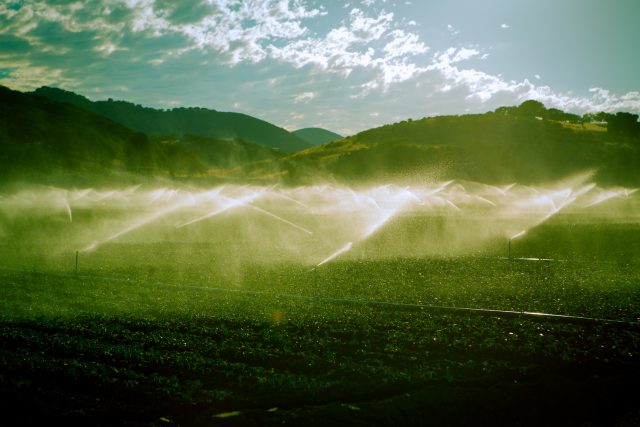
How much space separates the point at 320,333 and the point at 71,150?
127 m

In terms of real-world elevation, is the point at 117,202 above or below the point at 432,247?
above

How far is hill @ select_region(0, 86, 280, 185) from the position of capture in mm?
74188

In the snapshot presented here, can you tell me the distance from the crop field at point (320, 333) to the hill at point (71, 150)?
182ft

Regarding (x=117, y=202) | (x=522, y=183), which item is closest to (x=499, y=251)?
(x=117, y=202)

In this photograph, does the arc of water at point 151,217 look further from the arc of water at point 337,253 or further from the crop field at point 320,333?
the arc of water at point 337,253

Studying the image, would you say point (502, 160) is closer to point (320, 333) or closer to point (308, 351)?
point (320, 333)

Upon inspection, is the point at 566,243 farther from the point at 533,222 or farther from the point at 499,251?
the point at 533,222

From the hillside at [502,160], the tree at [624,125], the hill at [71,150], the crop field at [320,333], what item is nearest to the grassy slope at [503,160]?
the hillside at [502,160]

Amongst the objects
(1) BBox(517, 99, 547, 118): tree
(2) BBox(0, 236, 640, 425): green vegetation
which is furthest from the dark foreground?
(1) BBox(517, 99, 547, 118): tree

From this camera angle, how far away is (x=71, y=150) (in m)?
119

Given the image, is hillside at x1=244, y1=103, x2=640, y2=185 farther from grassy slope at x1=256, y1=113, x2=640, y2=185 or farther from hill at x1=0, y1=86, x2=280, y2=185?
hill at x1=0, y1=86, x2=280, y2=185

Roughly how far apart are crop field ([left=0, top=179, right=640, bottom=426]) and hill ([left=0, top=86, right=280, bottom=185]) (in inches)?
2185

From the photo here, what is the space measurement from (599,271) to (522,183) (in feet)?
215

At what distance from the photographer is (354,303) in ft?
44.2
